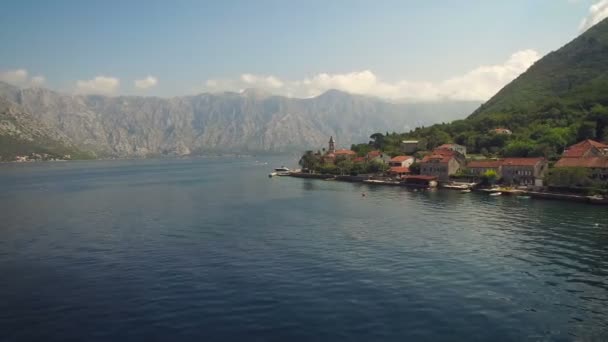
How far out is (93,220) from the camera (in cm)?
8206

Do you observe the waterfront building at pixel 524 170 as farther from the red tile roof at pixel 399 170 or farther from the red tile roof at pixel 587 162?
the red tile roof at pixel 399 170

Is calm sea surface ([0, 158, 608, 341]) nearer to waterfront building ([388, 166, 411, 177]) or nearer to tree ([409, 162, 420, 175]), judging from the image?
tree ([409, 162, 420, 175])

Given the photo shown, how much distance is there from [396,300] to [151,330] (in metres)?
19.6

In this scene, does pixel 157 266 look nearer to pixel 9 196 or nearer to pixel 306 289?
pixel 306 289

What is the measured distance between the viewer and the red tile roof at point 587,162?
10553 cm

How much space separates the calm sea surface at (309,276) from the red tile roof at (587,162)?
25150 mm

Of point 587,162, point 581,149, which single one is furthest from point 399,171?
point 587,162

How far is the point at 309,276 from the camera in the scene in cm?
4409

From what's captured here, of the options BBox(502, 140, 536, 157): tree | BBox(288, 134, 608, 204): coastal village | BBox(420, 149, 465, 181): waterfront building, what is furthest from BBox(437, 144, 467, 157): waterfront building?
BBox(420, 149, 465, 181): waterfront building

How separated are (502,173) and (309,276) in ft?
Answer: 335

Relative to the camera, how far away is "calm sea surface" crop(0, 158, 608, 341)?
32.0 metres

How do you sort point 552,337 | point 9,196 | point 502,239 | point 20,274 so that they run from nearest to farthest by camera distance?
point 552,337
point 20,274
point 502,239
point 9,196

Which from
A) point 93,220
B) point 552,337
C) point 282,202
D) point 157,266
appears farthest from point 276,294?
point 282,202

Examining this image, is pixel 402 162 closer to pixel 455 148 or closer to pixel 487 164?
pixel 455 148
